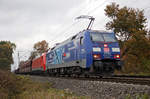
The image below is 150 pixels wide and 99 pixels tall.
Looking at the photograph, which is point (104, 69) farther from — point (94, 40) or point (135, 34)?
point (135, 34)

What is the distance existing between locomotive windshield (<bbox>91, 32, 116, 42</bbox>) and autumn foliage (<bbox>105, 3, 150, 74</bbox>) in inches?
409

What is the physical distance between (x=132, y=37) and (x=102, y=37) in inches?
466

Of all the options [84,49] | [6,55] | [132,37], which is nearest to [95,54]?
[84,49]

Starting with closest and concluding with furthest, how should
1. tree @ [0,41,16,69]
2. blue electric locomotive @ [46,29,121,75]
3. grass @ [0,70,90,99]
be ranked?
grass @ [0,70,90,99] < blue electric locomotive @ [46,29,121,75] < tree @ [0,41,16,69]

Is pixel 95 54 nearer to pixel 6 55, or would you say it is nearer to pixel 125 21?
pixel 125 21

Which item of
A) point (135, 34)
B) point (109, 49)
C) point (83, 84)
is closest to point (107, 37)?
point (109, 49)

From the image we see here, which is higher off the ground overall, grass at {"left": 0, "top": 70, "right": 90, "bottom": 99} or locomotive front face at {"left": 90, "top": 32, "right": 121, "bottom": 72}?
locomotive front face at {"left": 90, "top": 32, "right": 121, "bottom": 72}

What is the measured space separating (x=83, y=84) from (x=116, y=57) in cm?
313

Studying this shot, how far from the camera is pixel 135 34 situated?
887 inches

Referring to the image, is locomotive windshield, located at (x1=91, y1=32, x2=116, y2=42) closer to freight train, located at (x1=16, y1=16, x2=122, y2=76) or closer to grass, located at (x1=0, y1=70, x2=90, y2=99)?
freight train, located at (x1=16, y1=16, x2=122, y2=76)

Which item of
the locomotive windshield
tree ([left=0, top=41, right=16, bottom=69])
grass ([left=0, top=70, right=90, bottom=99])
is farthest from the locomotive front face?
tree ([left=0, top=41, right=16, bottom=69])

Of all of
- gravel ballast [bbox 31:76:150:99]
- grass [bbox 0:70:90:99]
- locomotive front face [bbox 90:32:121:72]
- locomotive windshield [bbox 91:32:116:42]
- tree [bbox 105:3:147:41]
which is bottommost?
grass [bbox 0:70:90:99]

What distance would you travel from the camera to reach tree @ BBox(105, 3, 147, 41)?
24641 millimetres

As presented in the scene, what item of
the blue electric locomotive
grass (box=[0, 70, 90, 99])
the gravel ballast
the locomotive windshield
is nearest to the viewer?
the gravel ballast
